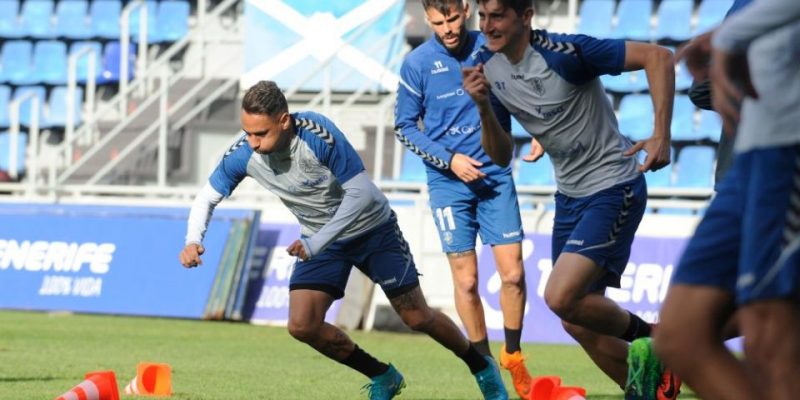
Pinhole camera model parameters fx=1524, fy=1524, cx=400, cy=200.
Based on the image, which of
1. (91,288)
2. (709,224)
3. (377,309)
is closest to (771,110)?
(709,224)

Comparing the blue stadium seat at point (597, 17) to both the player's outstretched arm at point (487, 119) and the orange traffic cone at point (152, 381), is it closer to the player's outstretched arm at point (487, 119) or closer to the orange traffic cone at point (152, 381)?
the orange traffic cone at point (152, 381)

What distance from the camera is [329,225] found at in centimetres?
834

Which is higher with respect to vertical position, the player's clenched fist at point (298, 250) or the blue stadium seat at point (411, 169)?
→ the player's clenched fist at point (298, 250)

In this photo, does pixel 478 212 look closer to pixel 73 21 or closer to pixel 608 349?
pixel 608 349

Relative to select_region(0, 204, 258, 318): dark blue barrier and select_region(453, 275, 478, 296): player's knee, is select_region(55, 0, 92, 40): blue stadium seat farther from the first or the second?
select_region(453, 275, 478, 296): player's knee

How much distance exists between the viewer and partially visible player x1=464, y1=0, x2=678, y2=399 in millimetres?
7672

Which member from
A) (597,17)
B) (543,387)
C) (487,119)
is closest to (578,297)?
(543,387)

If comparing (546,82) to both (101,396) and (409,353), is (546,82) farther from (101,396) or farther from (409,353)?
(409,353)

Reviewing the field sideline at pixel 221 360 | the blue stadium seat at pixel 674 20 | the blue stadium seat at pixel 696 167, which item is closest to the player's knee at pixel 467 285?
the field sideline at pixel 221 360

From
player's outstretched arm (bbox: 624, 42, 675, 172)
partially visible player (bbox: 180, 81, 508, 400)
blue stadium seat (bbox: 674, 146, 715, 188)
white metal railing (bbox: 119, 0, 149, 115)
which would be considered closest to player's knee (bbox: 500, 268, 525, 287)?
partially visible player (bbox: 180, 81, 508, 400)

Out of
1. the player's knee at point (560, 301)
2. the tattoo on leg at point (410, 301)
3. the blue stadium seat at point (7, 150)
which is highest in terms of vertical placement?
the player's knee at point (560, 301)

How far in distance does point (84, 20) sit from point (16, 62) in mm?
1405

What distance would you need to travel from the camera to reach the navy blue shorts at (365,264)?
8.77 metres

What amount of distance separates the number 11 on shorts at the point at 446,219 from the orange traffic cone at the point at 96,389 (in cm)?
324
